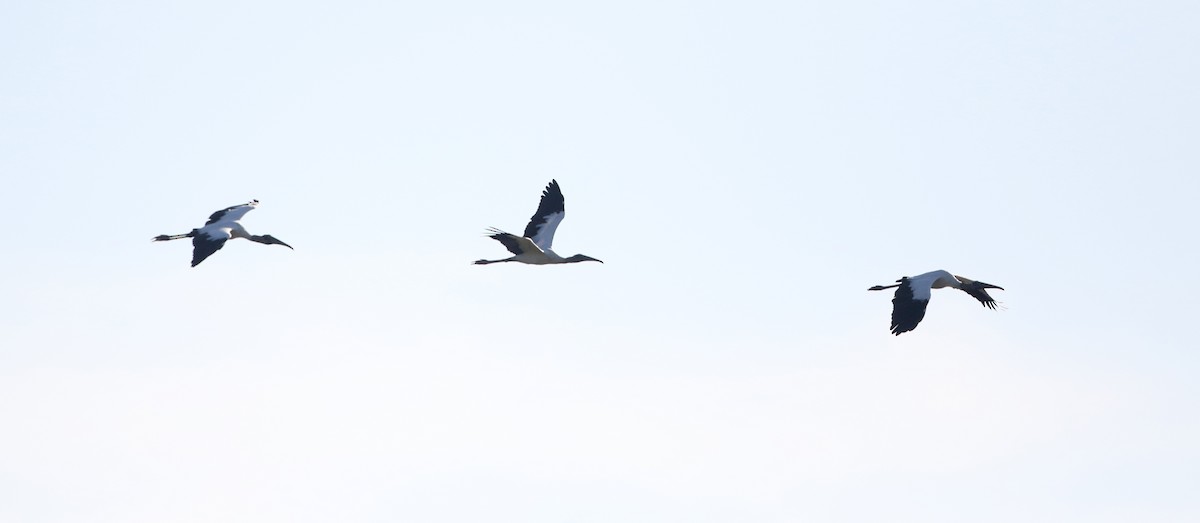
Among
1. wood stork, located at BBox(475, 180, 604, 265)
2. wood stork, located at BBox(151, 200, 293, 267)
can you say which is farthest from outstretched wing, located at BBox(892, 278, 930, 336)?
wood stork, located at BBox(151, 200, 293, 267)

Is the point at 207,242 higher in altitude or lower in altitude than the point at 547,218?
lower

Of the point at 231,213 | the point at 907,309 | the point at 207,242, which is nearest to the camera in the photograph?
the point at 907,309

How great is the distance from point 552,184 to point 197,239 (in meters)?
8.81

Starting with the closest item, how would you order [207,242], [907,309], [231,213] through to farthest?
[907,309] → [207,242] → [231,213]

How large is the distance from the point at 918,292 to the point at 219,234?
16928 millimetres

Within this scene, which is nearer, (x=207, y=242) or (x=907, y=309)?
(x=907, y=309)

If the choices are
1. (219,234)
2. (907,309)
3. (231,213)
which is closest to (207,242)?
(219,234)

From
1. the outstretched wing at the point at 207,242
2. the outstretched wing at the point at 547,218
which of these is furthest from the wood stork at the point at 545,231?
the outstretched wing at the point at 207,242

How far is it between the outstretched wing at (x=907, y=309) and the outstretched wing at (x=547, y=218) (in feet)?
29.6

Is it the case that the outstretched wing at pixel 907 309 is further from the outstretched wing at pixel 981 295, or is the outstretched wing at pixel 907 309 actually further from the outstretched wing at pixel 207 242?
the outstretched wing at pixel 207 242

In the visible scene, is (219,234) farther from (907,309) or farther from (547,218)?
(907,309)

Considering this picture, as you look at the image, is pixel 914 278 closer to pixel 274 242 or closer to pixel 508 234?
pixel 508 234

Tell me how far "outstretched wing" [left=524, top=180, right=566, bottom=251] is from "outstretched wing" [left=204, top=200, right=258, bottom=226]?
7721 millimetres

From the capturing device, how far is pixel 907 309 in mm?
44625
